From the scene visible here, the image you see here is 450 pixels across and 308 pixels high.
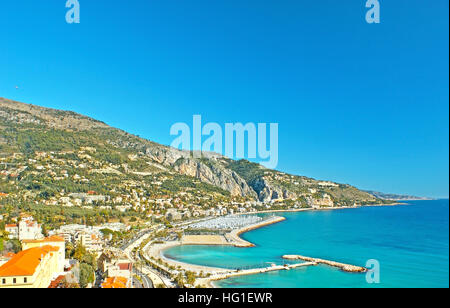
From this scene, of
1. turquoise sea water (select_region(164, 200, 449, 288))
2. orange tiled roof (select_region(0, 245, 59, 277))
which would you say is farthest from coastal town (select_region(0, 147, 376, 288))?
turquoise sea water (select_region(164, 200, 449, 288))

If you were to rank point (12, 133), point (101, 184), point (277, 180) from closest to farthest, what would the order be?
point (101, 184), point (12, 133), point (277, 180)

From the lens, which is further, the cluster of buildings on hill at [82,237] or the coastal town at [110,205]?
the cluster of buildings on hill at [82,237]

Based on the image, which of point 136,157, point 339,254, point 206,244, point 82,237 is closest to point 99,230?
point 82,237

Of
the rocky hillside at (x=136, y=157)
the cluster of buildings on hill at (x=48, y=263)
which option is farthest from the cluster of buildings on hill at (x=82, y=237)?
the rocky hillside at (x=136, y=157)

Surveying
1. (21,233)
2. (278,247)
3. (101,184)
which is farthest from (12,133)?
(278,247)

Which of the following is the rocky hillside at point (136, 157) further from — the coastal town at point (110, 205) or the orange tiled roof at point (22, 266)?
the orange tiled roof at point (22, 266)

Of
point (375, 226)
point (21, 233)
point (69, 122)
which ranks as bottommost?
point (375, 226)

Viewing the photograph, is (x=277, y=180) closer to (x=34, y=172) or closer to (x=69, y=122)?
(x=69, y=122)
